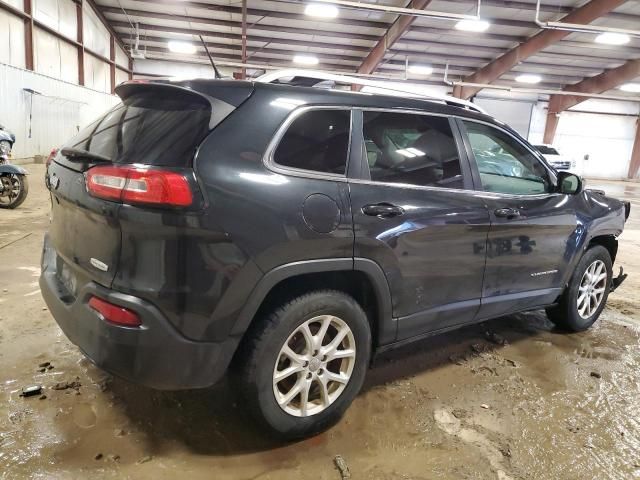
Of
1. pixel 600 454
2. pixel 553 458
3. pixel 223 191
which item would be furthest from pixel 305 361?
pixel 600 454

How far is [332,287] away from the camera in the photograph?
2133mm

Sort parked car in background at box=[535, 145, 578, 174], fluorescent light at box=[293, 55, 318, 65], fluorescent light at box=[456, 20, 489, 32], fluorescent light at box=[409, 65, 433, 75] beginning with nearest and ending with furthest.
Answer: fluorescent light at box=[456, 20, 489, 32]
parked car in background at box=[535, 145, 578, 174]
fluorescent light at box=[293, 55, 318, 65]
fluorescent light at box=[409, 65, 433, 75]

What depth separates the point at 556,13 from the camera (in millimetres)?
14602

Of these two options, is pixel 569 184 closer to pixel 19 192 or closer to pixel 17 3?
pixel 19 192

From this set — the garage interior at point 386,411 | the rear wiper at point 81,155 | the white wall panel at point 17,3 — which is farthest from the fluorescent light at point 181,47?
the rear wiper at point 81,155

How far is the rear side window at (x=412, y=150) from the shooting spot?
2.25 metres

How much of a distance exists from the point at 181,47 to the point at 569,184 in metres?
19.6

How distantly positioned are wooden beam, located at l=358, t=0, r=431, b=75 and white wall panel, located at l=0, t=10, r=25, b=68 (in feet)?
36.6

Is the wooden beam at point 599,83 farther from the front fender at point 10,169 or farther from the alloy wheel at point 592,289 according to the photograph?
the front fender at point 10,169

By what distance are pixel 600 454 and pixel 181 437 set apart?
6.44 ft

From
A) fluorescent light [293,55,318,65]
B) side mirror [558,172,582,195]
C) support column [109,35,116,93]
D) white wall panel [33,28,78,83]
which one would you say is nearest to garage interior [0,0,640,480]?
side mirror [558,172,582,195]

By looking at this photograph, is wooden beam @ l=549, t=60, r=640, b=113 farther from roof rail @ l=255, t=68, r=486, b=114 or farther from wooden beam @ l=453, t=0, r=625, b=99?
roof rail @ l=255, t=68, r=486, b=114

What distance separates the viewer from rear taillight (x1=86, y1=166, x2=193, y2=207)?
1.65m

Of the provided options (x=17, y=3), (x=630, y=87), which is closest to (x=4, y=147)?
(x=17, y=3)
